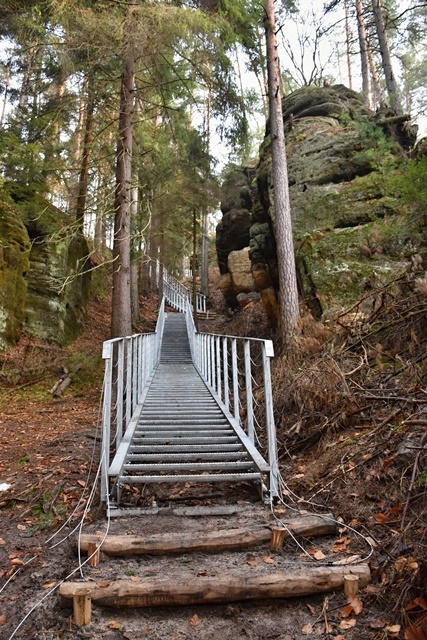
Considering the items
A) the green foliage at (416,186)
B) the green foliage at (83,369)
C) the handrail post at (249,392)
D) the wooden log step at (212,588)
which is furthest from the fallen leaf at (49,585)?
the green foliage at (83,369)

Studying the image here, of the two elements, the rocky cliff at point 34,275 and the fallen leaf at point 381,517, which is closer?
the fallen leaf at point 381,517

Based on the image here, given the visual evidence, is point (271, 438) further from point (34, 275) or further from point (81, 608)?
point (34, 275)

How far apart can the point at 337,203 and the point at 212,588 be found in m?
8.64

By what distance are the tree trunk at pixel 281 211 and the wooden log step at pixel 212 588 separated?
5.31 meters

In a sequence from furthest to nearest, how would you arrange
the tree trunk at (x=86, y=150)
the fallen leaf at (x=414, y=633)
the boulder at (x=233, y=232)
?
the boulder at (x=233, y=232) < the tree trunk at (x=86, y=150) < the fallen leaf at (x=414, y=633)

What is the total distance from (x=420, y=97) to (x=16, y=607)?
3016 cm

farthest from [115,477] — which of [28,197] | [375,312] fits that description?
[28,197]

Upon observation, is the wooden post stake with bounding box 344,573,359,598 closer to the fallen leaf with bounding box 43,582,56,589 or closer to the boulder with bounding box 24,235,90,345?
the fallen leaf with bounding box 43,582,56,589

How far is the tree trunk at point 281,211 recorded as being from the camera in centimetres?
812

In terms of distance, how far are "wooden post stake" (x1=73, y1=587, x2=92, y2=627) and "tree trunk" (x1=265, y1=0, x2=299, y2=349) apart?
5847mm

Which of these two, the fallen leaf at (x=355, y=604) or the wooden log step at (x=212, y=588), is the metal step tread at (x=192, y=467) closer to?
the wooden log step at (x=212, y=588)

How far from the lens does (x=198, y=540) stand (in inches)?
104

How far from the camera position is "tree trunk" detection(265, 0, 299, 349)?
812cm

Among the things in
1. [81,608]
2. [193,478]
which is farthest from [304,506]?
[81,608]
